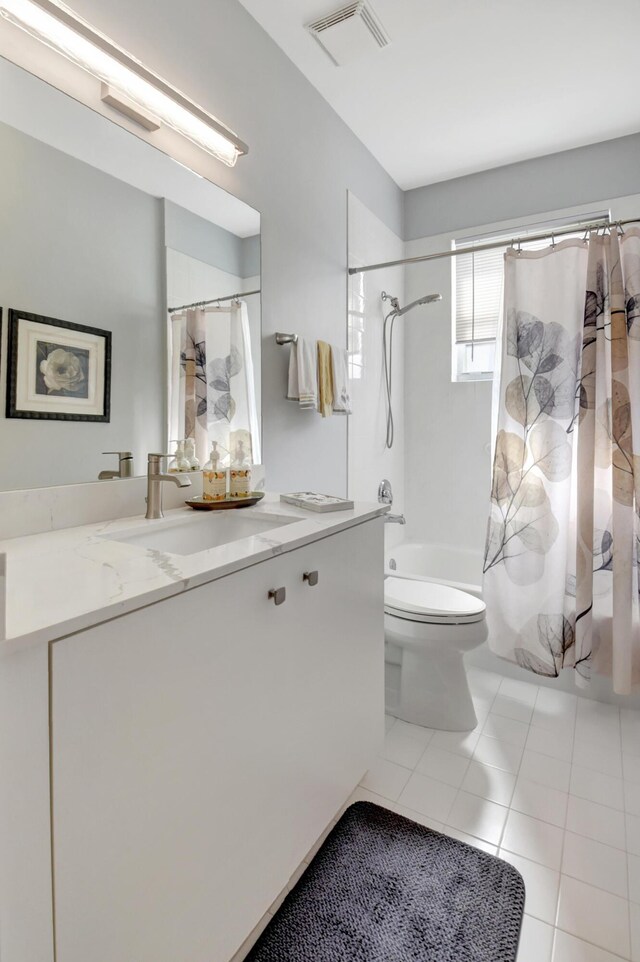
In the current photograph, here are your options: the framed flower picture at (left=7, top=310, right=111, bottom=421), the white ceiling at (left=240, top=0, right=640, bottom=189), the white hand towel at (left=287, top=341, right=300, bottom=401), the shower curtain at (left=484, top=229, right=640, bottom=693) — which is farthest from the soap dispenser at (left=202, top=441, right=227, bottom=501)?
the white ceiling at (left=240, top=0, right=640, bottom=189)

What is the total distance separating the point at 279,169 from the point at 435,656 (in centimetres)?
193

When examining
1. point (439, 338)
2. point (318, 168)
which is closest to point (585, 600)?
point (439, 338)

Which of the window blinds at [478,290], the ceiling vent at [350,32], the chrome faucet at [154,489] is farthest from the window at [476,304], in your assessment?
the chrome faucet at [154,489]

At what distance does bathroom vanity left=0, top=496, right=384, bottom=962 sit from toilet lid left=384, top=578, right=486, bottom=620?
2.05ft

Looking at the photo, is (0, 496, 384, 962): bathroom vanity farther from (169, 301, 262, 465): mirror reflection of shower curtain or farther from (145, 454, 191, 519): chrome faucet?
(169, 301, 262, 465): mirror reflection of shower curtain

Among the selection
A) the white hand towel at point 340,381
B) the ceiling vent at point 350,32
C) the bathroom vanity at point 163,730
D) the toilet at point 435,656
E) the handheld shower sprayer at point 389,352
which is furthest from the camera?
the handheld shower sprayer at point 389,352

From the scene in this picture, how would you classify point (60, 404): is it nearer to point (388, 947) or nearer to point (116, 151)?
point (116, 151)

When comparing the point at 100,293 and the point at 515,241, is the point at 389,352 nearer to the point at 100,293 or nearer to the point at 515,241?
the point at 515,241

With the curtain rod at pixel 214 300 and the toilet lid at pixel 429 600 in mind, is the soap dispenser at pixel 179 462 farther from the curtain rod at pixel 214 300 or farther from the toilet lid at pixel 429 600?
the toilet lid at pixel 429 600

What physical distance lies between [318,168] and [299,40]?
→ 42 cm

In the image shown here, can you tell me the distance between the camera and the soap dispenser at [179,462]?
57.3 inches

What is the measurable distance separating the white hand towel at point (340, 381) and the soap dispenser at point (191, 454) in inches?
30.0

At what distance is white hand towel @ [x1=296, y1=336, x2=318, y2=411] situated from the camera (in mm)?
1876

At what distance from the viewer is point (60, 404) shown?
115 centimetres
